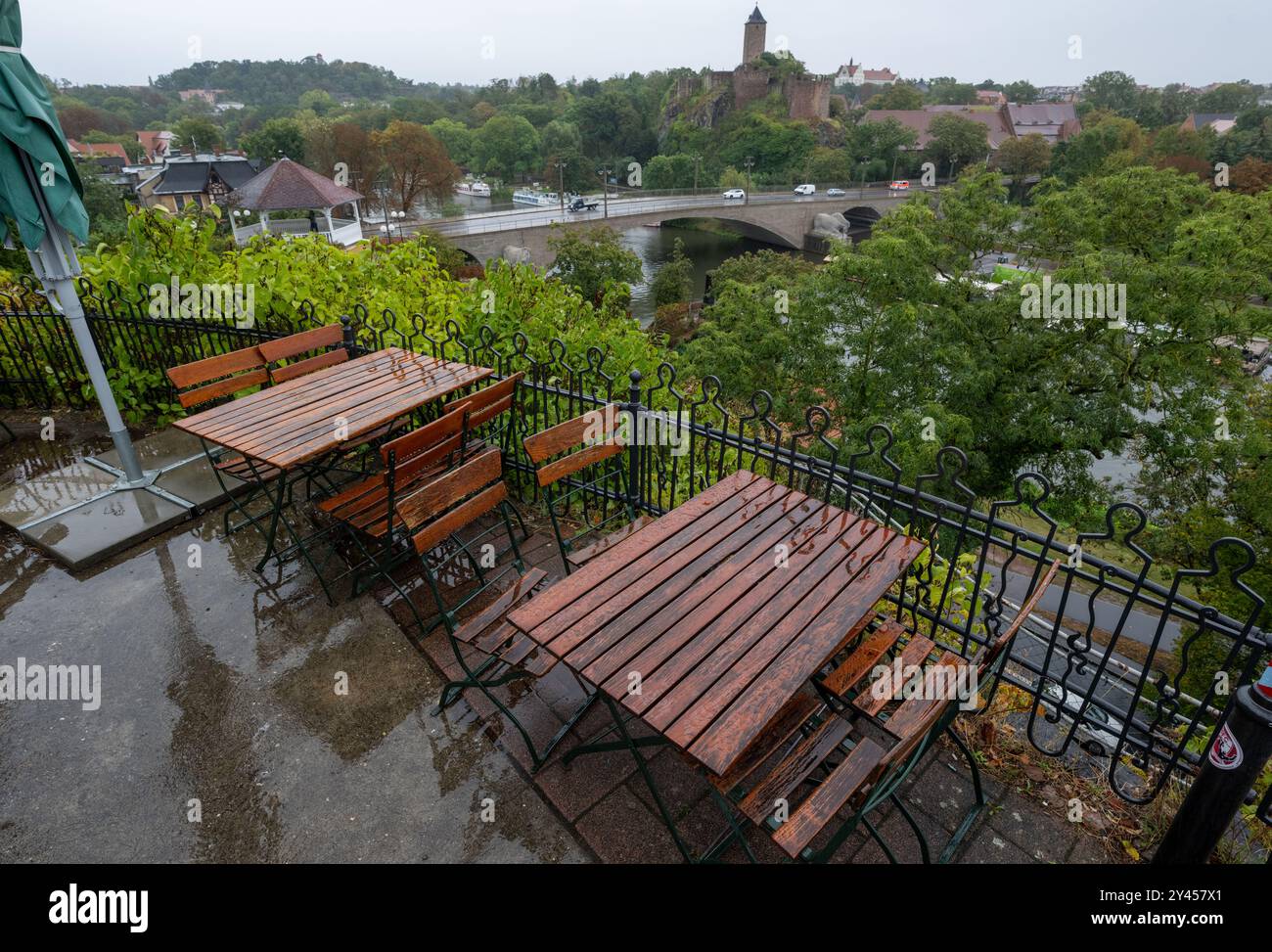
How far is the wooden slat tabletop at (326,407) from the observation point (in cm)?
370

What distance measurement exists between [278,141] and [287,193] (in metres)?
33.0

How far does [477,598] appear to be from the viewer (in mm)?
3961

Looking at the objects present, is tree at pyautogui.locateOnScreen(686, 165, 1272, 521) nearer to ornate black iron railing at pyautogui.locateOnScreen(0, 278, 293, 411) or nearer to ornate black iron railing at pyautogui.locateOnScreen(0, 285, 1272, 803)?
ornate black iron railing at pyautogui.locateOnScreen(0, 285, 1272, 803)

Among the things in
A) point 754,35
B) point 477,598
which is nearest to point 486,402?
point 477,598

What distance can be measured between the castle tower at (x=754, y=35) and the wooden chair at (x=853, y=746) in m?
107

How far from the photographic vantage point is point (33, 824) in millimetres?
2729

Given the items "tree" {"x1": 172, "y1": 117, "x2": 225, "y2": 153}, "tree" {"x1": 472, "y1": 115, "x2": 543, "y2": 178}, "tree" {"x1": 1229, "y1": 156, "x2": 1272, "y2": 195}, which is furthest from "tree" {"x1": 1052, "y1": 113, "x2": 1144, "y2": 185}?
"tree" {"x1": 172, "y1": 117, "x2": 225, "y2": 153}

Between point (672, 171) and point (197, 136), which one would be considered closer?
point (672, 171)

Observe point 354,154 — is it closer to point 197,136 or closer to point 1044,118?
point 197,136

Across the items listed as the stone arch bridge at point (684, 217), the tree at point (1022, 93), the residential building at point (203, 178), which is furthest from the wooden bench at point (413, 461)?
the tree at point (1022, 93)

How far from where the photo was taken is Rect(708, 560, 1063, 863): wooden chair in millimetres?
2121

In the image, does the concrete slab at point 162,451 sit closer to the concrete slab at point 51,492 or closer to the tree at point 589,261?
the concrete slab at point 51,492
